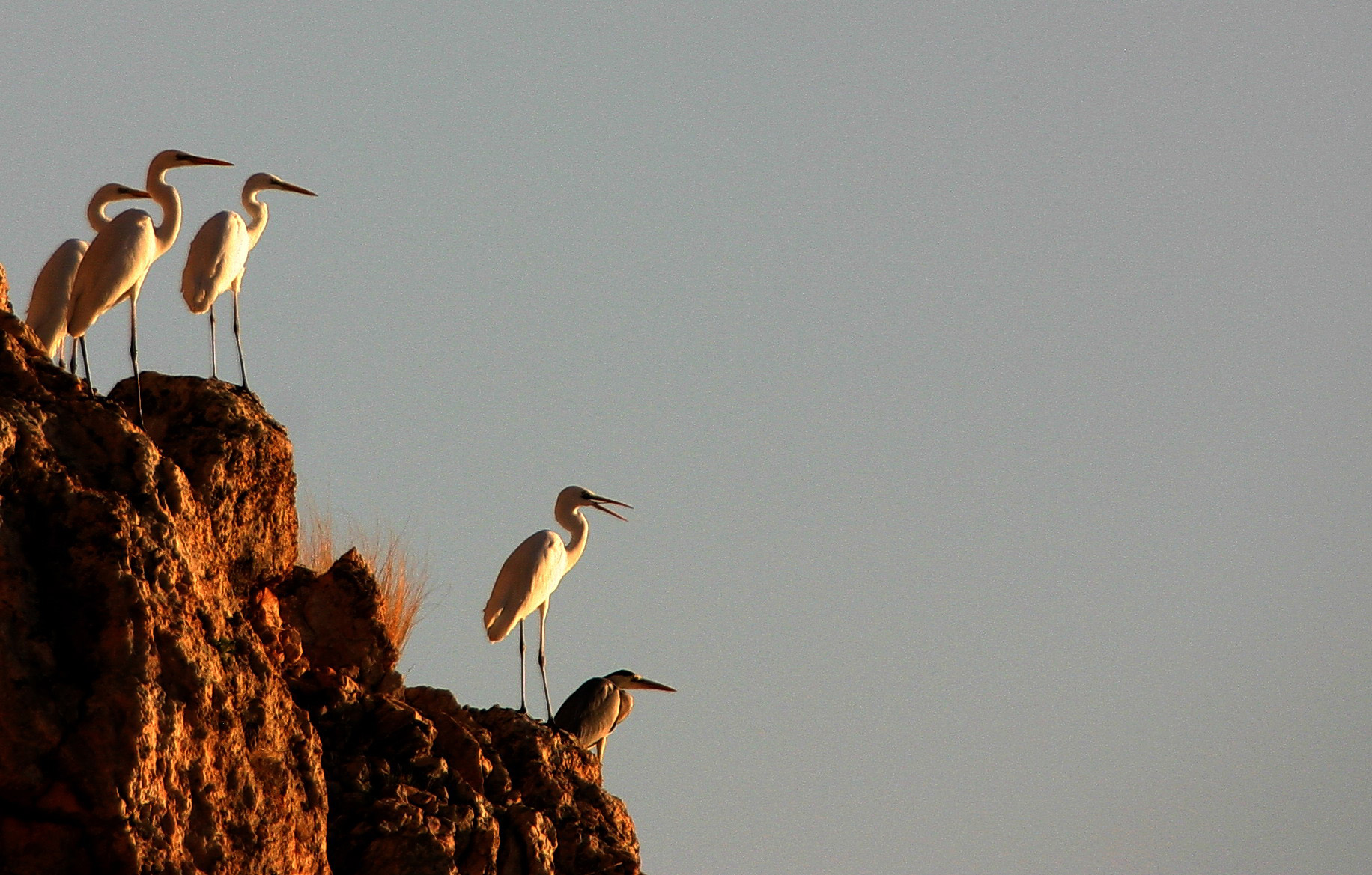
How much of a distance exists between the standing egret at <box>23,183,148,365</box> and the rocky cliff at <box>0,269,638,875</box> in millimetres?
1911

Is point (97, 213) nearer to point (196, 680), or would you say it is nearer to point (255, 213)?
point (255, 213)

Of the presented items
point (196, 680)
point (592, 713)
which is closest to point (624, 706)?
point (592, 713)

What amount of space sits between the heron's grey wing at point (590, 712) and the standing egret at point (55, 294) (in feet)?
14.7

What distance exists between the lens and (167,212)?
1159 cm

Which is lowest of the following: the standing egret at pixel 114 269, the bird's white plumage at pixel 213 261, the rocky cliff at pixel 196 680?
the rocky cliff at pixel 196 680

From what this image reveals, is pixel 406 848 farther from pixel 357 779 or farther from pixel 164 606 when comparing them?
pixel 164 606

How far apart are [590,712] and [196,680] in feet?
23.6

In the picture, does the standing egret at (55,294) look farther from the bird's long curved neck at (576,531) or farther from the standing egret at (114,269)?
the bird's long curved neck at (576,531)

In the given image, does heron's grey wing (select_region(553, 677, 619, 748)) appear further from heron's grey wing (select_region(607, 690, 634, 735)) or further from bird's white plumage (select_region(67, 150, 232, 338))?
bird's white plumage (select_region(67, 150, 232, 338))

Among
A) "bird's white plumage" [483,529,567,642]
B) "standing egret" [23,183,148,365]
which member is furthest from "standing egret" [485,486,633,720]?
"standing egret" [23,183,148,365]

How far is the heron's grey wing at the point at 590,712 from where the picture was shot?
1441 centimetres

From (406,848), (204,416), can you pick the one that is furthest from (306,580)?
(406,848)

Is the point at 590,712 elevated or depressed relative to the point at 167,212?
depressed

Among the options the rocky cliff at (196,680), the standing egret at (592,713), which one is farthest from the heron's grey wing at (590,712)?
the rocky cliff at (196,680)
